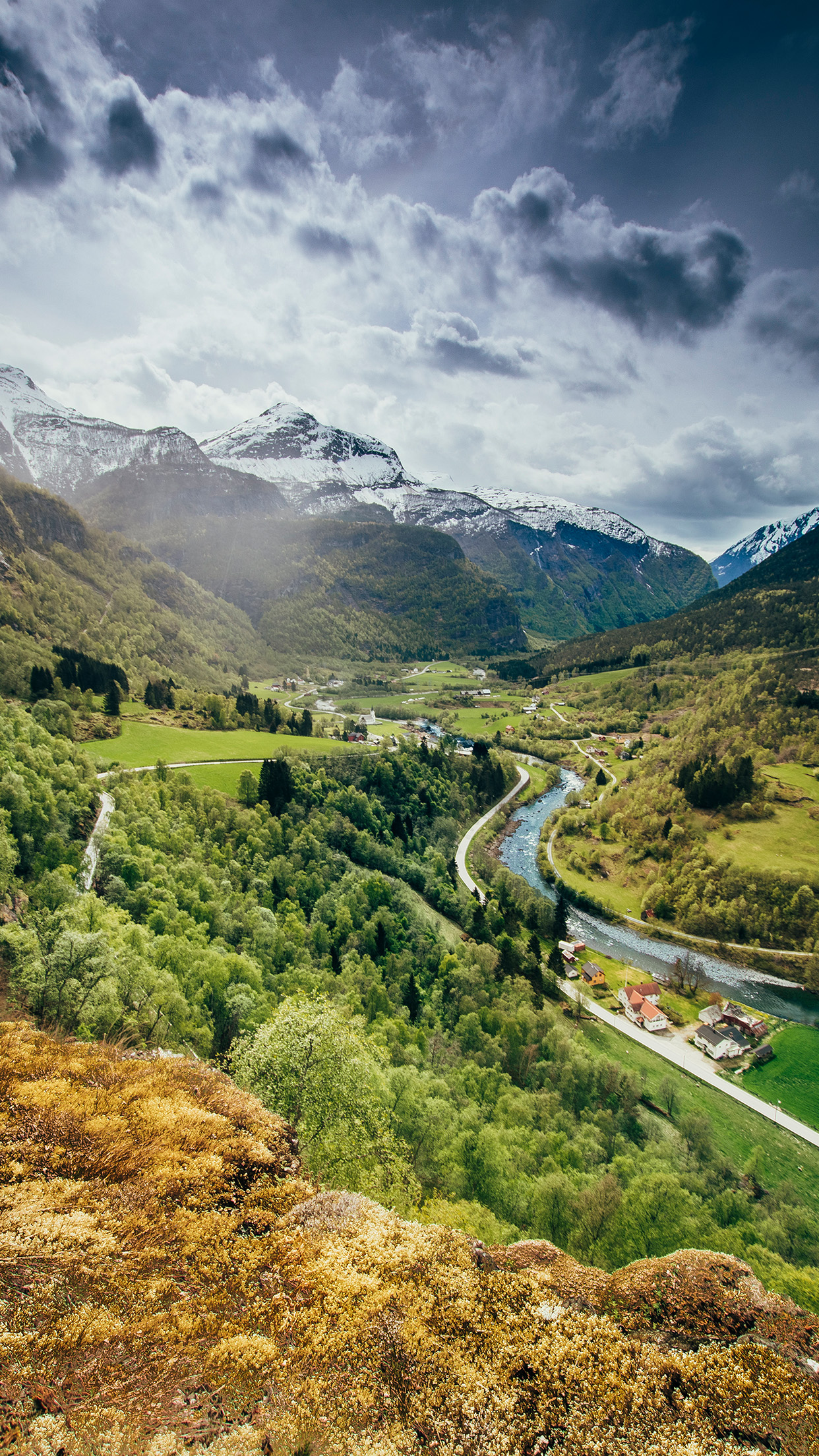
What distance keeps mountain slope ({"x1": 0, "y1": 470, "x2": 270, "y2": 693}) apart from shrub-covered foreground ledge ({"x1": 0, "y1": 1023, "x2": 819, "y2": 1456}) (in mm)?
81770

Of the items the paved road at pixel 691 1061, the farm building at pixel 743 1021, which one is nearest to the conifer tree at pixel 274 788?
the paved road at pixel 691 1061

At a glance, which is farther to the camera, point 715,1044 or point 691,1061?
point 715,1044

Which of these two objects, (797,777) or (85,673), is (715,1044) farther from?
(85,673)

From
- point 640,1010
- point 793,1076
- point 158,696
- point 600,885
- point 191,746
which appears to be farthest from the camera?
point 158,696

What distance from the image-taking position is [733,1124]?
4772 cm

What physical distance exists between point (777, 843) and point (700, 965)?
30.1 metres

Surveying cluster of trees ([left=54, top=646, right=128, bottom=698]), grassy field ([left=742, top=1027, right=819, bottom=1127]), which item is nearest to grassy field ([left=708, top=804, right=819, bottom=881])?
grassy field ([left=742, top=1027, right=819, bottom=1127])

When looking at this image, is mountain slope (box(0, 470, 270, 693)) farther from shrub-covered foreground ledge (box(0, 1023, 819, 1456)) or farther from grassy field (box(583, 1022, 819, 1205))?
grassy field (box(583, 1022, 819, 1205))

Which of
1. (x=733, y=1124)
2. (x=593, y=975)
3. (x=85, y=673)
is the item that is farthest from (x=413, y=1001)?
(x=85, y=673)

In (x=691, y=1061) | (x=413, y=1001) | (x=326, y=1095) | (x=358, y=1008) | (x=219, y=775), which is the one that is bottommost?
(x=691, y=1061)

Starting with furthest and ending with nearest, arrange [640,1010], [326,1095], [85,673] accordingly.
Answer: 1. [85,673]
2. [640,1010]
3. [326,1095]

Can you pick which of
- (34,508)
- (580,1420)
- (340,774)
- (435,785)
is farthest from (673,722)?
(34,508)

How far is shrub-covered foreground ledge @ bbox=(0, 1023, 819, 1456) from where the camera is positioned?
8.97 m

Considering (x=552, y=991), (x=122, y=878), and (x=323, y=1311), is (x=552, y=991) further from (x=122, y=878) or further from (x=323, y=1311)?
(x=323, y=1311)
